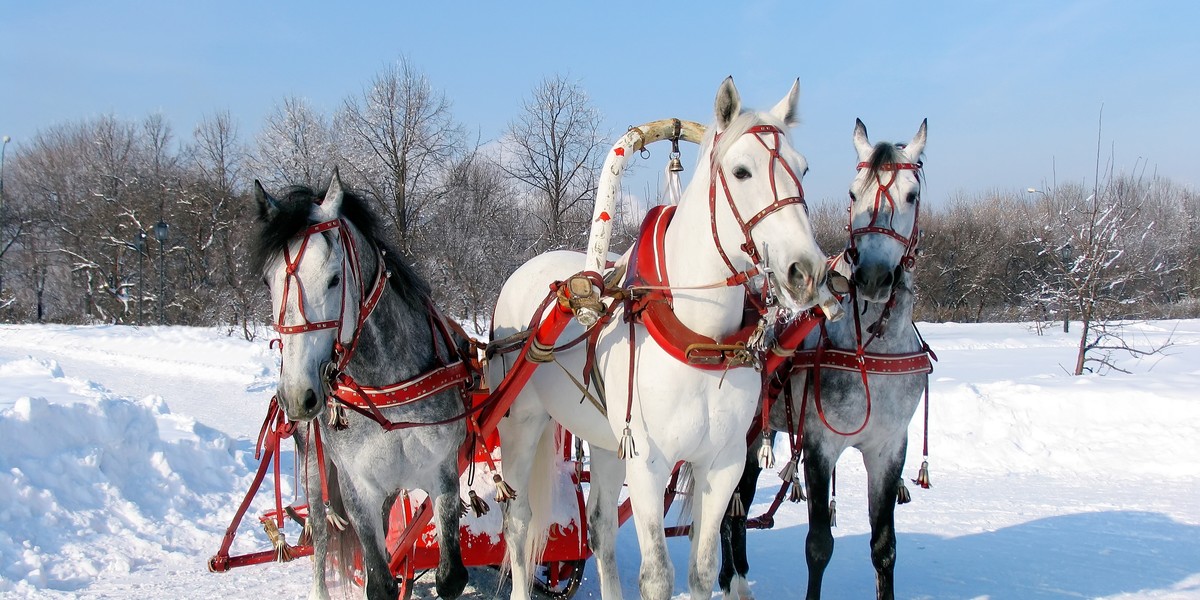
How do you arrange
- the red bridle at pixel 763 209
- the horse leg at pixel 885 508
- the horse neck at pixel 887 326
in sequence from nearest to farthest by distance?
the red bridle at pixel 763 209
the horse neck at pixel 887 326
the horse leg at pixel 885 508

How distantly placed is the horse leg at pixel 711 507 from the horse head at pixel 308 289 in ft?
4.90

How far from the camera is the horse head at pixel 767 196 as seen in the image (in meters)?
2.53

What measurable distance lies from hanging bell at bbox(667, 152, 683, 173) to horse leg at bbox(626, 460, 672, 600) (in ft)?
4.29

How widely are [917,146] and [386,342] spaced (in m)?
2.65

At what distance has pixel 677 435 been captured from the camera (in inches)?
117

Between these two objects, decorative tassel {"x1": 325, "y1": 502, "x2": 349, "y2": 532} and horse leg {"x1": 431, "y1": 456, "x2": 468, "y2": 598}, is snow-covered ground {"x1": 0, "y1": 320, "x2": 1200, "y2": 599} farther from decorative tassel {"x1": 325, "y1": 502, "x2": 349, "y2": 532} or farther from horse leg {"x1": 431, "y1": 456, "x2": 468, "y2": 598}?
horse leg {"x1": 431, "y1": 456, "x2": 468, "y2": 598}

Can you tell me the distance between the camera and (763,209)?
103 inches

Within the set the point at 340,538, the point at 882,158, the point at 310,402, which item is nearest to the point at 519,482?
the point at 340,538

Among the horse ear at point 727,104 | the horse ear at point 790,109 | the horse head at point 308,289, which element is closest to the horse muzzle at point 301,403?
the horse head at point 308,289

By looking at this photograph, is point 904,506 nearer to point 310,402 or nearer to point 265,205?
point 310,402

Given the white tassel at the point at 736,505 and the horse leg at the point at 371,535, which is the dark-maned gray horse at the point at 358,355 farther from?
the white tassel at the point at 736,505

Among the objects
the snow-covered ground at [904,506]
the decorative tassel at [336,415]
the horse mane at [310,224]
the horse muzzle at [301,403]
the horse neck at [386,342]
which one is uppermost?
the horse mane at [310,224]

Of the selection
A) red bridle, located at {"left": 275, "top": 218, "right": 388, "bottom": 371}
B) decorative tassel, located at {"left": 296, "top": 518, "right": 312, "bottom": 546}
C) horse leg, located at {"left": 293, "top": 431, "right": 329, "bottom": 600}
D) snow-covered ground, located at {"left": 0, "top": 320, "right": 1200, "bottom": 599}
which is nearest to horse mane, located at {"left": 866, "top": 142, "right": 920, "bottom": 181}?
red bridle, located at {"left": 275, "top": 218, "right": 388, "bottom": 371}

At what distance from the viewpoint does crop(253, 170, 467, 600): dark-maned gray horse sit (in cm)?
290
